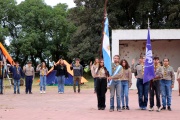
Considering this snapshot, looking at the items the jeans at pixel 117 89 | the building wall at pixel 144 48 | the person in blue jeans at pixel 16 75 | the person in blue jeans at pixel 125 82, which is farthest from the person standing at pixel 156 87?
the building wall at pixel 144 48

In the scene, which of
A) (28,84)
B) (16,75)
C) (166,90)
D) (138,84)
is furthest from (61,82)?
(166,90)

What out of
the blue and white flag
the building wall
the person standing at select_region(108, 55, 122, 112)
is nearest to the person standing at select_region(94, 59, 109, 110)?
the person standing at select_region(108, 55, 122, 112)

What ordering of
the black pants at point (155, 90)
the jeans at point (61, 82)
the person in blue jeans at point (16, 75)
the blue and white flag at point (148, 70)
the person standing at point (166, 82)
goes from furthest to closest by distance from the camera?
the jeans at point (61, 82) < the person in blue jeans at point (16, 75) < the person standing at point (166, 82) < the black pants at point (155, 90) < the blue and white flag at point (148, 70)

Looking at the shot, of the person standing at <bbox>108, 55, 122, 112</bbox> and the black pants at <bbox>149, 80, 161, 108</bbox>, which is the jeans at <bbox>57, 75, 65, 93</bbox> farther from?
the black pants at <bbox>149, 80, 161, 108</bbox>

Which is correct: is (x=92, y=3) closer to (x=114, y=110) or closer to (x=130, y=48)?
(x=130, y=48)

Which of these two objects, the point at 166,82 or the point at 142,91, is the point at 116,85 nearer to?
the point at 142,91

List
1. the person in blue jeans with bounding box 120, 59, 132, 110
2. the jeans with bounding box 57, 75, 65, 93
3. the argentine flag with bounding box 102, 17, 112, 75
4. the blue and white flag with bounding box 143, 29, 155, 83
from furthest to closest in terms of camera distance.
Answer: the jeans with bounding box 57, 75, 65, 93 < the person in blue jeans with bounding box 120, 59, 132, 110 < the argentine flag with bounding box 102, 17, 112, 75 < the blue and white flag with bounding box 143, 29, 155, 83

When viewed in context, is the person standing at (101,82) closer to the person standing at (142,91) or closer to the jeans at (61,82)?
the person standing at (142,91)

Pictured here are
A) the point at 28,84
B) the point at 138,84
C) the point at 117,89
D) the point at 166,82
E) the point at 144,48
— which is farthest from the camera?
the point at 144,48

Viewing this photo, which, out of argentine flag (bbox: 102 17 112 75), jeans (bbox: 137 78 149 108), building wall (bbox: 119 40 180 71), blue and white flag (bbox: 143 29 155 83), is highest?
building wall (bbox: 119 40 180 71)

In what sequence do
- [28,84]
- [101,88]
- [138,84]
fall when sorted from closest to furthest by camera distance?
[101,88] → [138,84] → [28,84]

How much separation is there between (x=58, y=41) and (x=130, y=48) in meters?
29.9

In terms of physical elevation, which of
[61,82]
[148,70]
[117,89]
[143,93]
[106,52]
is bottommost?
[143,93]

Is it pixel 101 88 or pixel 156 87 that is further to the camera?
pixel 101 88
